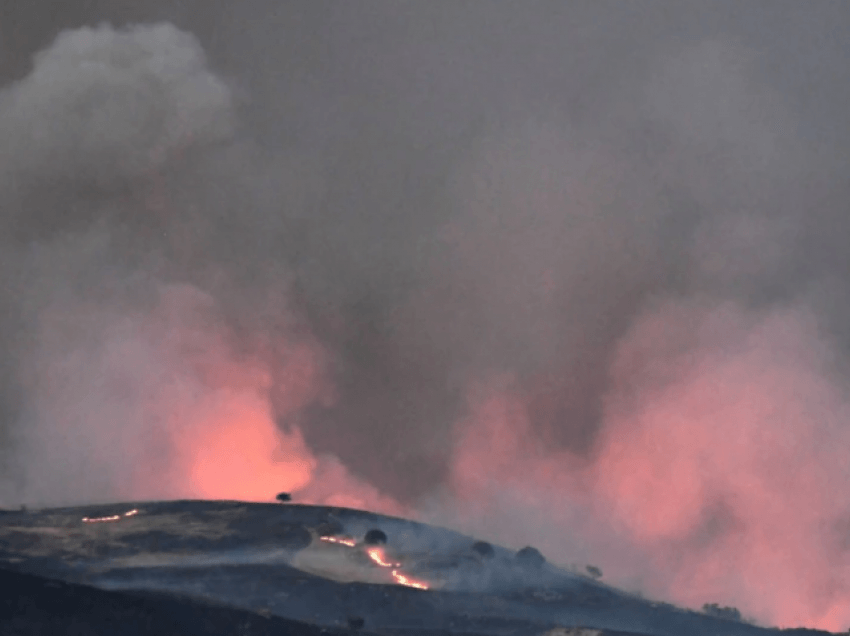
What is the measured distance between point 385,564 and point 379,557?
2.14 feet

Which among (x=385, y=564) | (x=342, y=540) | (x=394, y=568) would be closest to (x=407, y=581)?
(x=394, y=568)

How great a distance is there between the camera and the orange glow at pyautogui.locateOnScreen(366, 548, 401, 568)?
157 ft

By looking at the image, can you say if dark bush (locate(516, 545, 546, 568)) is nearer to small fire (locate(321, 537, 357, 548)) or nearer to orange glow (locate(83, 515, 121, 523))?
small fire (locate(321, 537, 357, 548))

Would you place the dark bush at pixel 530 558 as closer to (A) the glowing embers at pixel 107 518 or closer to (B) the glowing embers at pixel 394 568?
(B) the glowing embers at pixel 394 568

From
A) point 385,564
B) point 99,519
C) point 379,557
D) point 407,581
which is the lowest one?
point 407,581

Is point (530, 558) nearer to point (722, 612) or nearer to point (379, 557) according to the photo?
point (379, 557)

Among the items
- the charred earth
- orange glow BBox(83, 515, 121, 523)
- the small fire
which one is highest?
orange glow BBox(83, 515, 121, 523)

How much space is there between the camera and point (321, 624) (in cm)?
4066

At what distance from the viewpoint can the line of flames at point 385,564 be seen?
46.0 meters

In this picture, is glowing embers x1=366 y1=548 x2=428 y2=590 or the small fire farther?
the small fire

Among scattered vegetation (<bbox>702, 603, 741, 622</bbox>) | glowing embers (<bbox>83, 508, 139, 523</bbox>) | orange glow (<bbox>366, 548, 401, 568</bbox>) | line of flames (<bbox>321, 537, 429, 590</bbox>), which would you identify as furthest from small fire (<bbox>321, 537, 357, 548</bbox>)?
scattered vegetation (<bbox>702, 603, 741, 622</bbox>)

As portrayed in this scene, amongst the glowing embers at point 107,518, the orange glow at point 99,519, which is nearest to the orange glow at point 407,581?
the glowing embers at point 107,518

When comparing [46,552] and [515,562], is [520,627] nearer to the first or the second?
[515,562]

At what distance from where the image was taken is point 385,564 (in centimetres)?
4791
